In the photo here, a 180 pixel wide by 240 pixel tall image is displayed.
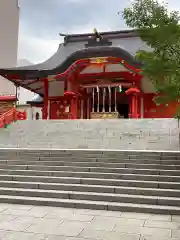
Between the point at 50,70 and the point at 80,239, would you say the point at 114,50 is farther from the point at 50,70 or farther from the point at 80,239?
the point at 80,239

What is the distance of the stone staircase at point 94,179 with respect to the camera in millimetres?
5930

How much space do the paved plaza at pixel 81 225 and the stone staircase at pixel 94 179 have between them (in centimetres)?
40

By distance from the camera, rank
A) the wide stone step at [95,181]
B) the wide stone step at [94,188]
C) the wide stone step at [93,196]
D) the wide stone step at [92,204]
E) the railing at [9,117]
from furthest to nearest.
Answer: the railing at [9,117] < the wide stone step at [95,181] < the wide stone step at [94,188] < the wide stone step at [93,196] < the wide stone step at [92,204]

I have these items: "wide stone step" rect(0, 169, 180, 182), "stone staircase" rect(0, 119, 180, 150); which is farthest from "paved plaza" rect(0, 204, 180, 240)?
"stone staircase" rect(0, 119, 180, 150)

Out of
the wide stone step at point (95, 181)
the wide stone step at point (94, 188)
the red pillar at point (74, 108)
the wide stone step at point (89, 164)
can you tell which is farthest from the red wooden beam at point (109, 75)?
the wide stone step at point (94, 188)

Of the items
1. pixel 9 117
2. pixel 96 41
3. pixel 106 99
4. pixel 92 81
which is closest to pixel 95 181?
pixel 9 117

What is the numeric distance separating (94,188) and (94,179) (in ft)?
1.21

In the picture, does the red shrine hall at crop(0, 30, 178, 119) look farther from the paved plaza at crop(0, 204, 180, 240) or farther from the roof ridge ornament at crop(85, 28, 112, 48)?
the paved plaza at crop(0, 204, 180, 240)

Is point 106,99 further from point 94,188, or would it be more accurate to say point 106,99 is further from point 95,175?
point 94,188

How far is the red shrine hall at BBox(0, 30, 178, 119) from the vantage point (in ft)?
52.8

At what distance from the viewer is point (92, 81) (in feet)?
58.7

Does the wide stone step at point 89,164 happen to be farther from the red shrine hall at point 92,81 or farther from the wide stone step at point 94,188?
the red shrine hall at point 92,81

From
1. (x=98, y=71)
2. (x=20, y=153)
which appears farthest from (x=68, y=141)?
(x=98, y=71)

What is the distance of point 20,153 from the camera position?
353 inches
